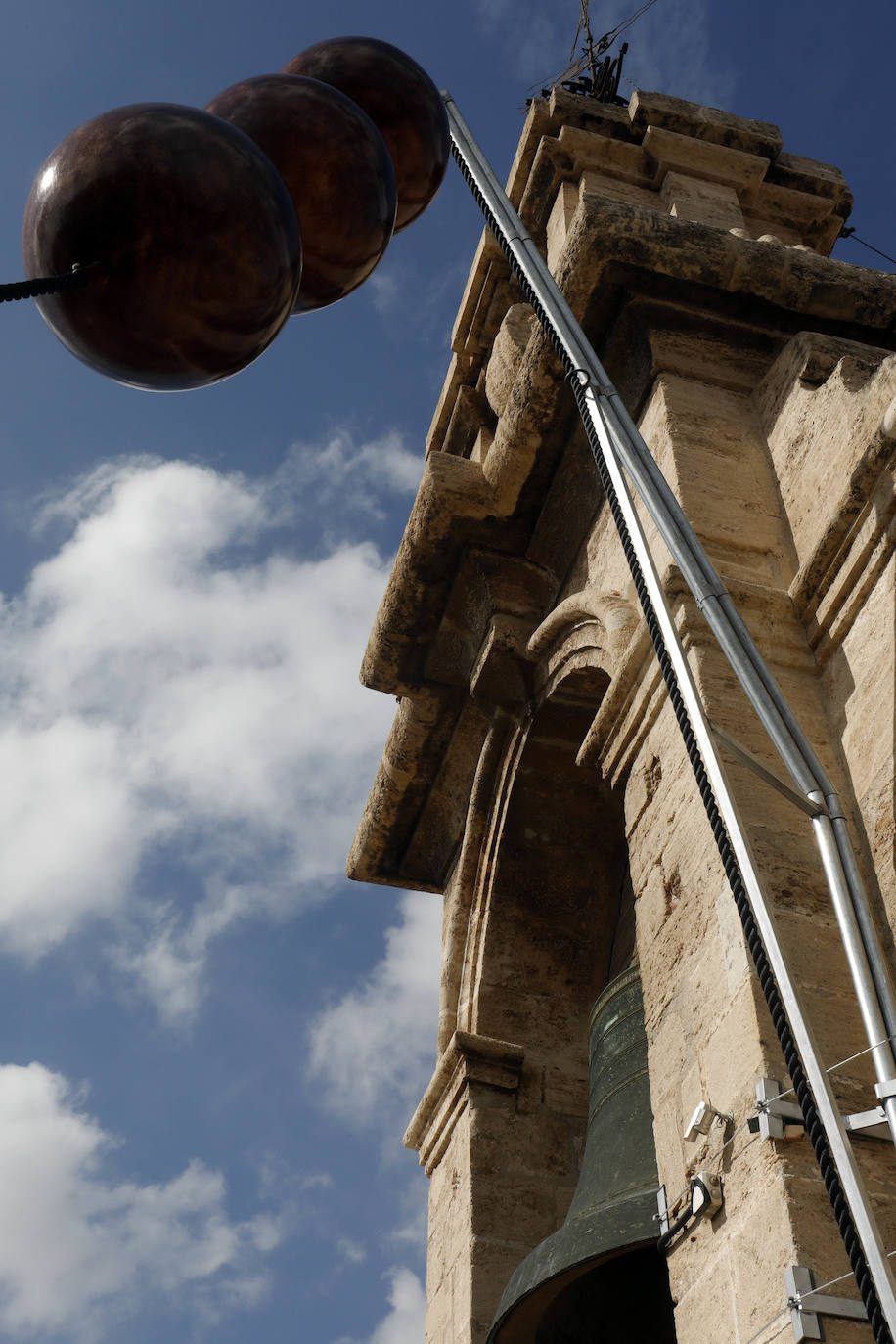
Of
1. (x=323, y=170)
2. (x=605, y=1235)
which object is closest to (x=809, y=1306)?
(x=605, y=1235)

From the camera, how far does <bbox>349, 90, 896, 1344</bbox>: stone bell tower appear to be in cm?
290

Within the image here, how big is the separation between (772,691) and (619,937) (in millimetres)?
2985

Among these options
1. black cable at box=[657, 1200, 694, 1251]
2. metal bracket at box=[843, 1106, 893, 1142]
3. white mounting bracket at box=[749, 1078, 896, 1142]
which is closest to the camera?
metal bracket at box=[843, 1106, 893, 1142]

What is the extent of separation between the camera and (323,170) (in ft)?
5.91

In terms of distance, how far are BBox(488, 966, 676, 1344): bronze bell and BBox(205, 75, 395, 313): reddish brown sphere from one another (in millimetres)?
2415

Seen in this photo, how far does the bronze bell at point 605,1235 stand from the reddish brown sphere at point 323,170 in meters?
2.42

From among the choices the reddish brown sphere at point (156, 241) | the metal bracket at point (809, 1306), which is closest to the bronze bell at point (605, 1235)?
the metal bracket at point (809, 1306)

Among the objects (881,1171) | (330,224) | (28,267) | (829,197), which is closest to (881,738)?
(881,1171)

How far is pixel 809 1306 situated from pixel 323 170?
198 centimetres

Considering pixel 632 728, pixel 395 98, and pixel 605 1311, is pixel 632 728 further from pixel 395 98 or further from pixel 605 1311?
pixel 395 98

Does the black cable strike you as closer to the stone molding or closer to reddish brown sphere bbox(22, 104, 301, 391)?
the stone molding

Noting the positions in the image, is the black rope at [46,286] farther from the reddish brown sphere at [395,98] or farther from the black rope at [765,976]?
the black rope at [765,976]

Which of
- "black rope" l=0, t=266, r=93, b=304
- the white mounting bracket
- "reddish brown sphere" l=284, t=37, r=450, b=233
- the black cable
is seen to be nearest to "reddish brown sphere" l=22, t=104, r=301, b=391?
"black rope" l=0, t=266, r=93, b=304

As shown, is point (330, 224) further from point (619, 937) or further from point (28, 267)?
point (619, 937)
